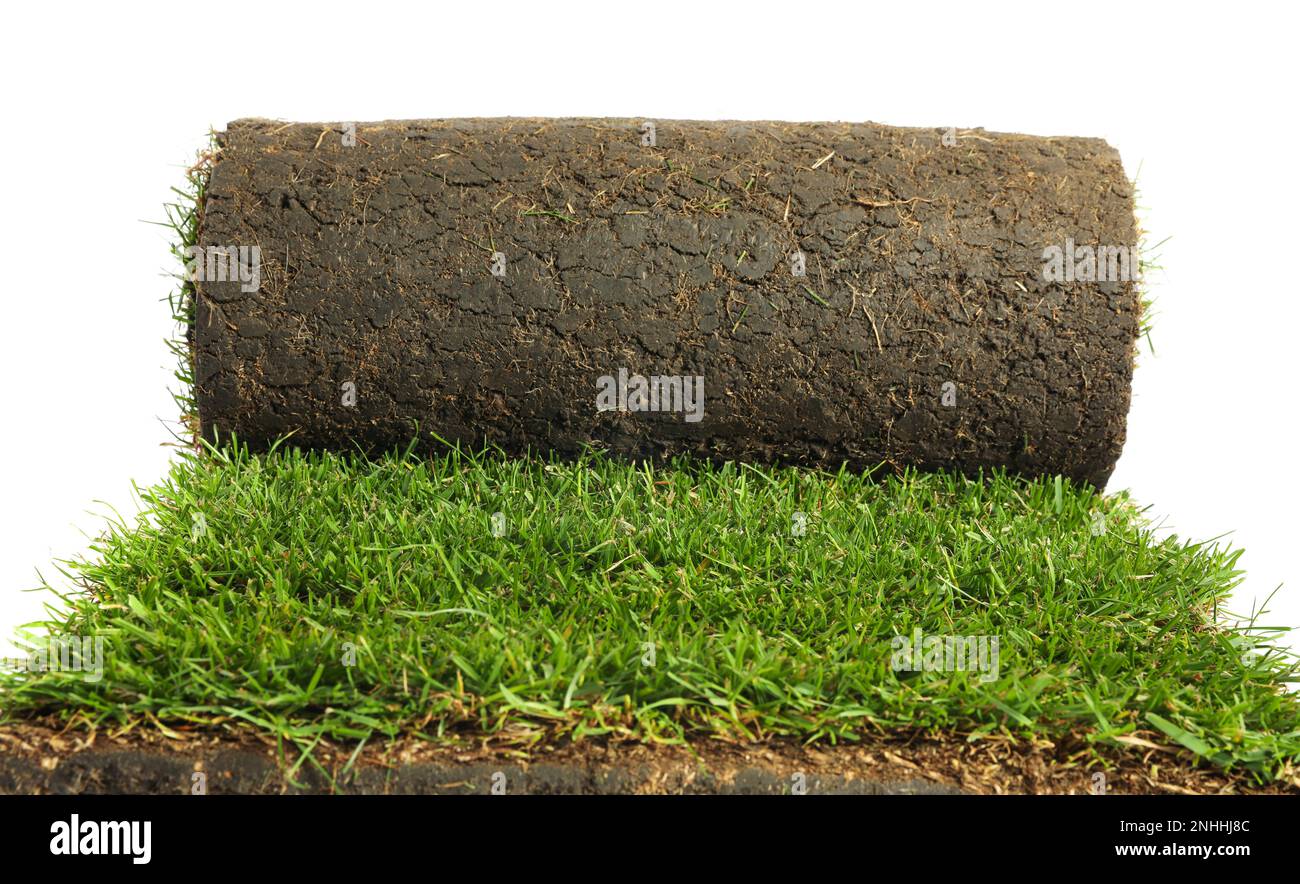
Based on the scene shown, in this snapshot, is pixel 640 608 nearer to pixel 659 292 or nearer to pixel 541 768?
pixel 541 768

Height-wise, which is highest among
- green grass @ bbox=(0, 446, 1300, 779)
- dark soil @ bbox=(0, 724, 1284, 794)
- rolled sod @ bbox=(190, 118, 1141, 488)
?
rolled sod @ bbox=(190, 118, 1141, 488)

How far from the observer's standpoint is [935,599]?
129 inches

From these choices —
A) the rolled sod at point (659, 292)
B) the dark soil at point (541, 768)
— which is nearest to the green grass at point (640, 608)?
the dark soil at point (541, 768)

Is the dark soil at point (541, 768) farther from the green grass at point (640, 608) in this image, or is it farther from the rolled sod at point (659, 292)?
the rolled sod at point (659, 292)

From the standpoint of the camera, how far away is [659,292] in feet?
13.0

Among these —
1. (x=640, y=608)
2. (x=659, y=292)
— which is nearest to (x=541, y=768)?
(x=640, y=608)

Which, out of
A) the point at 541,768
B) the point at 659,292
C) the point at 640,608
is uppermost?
the point at 659,292

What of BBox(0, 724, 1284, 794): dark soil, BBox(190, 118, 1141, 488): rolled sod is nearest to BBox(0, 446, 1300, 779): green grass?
BBox(0, 724, 1284, 794): dark soil

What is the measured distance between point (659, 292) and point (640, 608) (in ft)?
4.14

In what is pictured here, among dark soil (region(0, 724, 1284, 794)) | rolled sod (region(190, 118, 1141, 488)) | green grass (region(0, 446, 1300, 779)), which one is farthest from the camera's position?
rolled sod (region(190, 118, 1141, 488))

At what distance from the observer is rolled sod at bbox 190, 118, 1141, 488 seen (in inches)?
155

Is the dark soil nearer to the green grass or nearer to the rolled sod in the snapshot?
the green grass

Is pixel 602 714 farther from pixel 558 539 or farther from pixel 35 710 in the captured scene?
pixel 35 710

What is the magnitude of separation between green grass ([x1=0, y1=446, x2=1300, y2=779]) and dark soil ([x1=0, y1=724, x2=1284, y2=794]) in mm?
58
